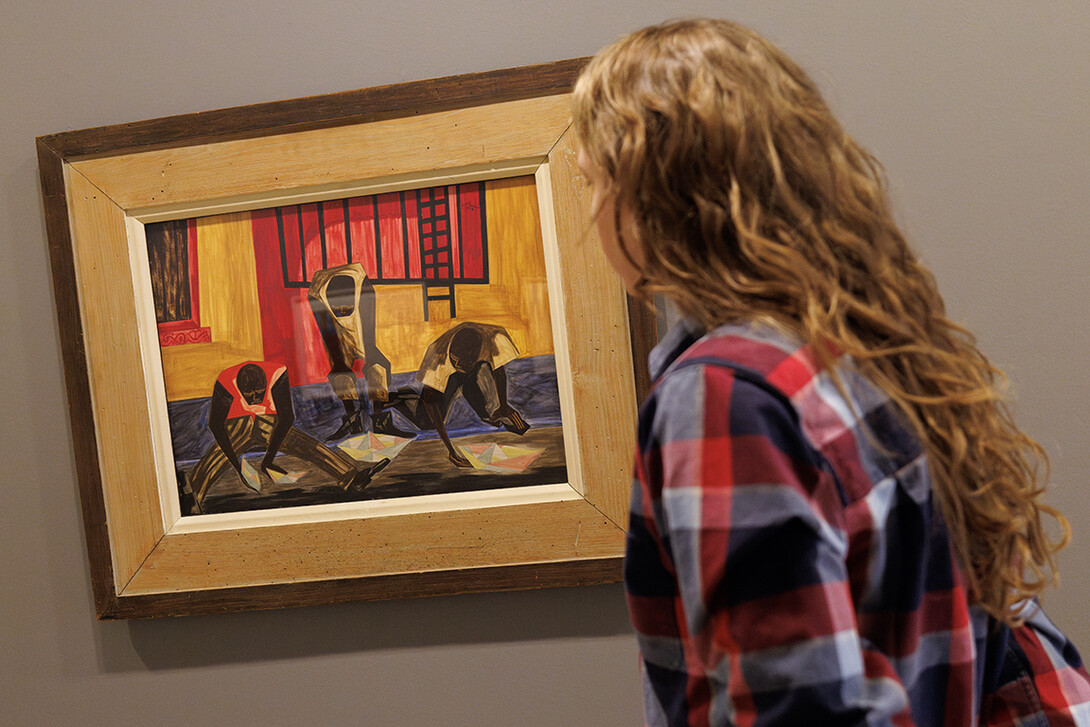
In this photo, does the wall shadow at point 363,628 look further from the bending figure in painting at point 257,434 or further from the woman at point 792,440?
the woman at point 792,440

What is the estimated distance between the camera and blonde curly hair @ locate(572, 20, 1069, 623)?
20.3 inches

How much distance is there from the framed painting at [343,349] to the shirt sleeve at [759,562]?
0.57 metres

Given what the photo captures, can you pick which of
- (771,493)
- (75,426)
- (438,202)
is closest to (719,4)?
(438,202)

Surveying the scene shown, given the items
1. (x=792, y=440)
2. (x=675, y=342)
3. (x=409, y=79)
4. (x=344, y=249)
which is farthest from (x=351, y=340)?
(x=792, y=440)

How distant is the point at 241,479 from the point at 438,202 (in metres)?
0.47

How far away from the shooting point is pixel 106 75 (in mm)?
1138

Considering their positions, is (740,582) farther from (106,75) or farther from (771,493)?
(106,75)

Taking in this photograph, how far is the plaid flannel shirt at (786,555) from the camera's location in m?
0.44

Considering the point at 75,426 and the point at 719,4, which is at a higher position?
the point at 719,4

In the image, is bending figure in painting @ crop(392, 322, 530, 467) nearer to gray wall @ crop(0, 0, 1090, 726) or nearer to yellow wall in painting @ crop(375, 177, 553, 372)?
yellow wall in painting @ crop(375, 177, 553, 372)

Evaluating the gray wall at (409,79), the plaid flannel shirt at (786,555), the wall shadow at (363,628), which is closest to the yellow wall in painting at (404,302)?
the gray wall at (409,79)

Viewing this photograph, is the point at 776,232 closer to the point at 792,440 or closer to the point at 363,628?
the point at 792,440

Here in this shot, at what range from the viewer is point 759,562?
45 cm

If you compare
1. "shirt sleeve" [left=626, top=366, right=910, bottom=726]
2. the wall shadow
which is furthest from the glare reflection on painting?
"shirt sleeve" [left=626, top=366, right=910, bottom=726]
